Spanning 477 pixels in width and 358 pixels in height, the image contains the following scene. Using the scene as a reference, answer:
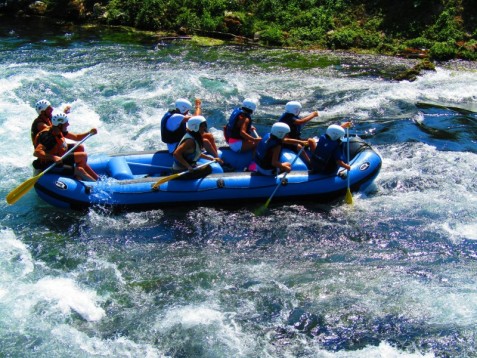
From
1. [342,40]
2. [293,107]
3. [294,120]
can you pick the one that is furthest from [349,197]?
[342,40]

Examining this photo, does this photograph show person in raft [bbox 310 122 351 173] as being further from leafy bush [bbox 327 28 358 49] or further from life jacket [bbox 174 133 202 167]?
leafy bush [bbox 327 28 358 49]

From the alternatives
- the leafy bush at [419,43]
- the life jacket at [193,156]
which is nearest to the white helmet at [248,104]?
the life jacket at [193,156]

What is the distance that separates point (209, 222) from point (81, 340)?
115 inches

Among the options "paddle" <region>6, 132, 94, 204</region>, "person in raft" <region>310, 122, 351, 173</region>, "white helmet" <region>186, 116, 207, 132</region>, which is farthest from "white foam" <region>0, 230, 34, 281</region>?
"person in raft" <region>310, 122, 351, 173</region>

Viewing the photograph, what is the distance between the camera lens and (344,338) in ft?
20.5

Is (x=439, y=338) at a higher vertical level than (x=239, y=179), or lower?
lower

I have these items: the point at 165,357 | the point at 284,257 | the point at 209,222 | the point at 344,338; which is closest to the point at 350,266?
the point at 284,257

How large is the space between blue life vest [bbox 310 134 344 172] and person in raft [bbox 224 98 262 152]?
109cm

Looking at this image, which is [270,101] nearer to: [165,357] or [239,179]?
[239,179]

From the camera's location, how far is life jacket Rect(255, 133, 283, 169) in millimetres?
8711

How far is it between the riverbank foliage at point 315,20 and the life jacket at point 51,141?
12.0 m

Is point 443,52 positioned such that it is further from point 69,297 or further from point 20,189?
point 69,297

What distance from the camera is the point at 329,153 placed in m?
8.83

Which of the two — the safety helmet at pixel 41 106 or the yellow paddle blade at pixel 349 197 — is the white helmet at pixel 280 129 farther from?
the safety helmet at pixel 41 106
